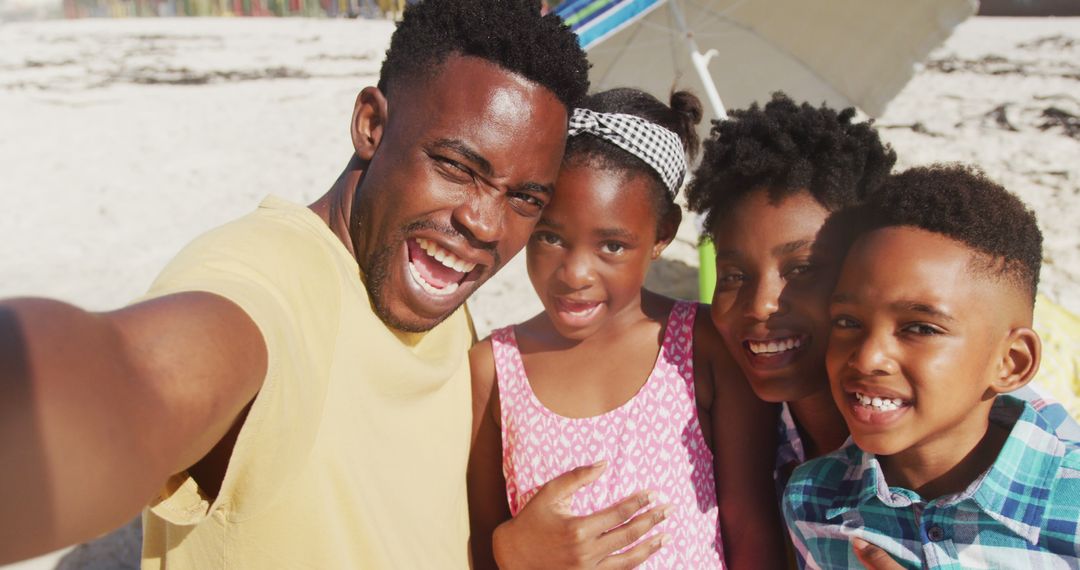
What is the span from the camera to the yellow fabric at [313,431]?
3.61 feet

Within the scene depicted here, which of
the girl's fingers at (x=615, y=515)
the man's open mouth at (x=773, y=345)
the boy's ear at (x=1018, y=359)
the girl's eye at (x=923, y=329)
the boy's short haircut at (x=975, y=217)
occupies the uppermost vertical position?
the boy's short haircut at (x=975, y=217)

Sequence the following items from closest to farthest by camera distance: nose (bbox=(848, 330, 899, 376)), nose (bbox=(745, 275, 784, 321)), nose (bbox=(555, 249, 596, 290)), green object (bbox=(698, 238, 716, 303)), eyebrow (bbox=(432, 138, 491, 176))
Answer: eyebrow (bbox=(432, 138, 491, 176)), nose (bbox=(848, 330, 899, 376)), nose (bbox=(745, 275, 784, 321)), nose (bbox=(555, 249, 596, 290)), green object (bbox=(698, 238, 716, 303))

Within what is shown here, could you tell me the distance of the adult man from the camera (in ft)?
2.52

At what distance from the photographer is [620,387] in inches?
86.4

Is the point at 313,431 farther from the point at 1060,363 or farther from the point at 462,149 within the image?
the point at 1060,363

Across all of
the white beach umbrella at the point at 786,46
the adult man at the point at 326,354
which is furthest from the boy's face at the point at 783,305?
the white beach umbrella at the point at 786,46

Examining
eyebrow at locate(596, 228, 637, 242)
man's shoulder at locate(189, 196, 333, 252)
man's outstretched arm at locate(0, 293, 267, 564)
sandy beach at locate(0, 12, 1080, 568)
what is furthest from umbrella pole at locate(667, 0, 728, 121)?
man's outstretched arm at locate(0, 293, 267, 564)

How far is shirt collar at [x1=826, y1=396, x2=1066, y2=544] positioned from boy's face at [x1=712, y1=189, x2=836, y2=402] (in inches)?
10.7

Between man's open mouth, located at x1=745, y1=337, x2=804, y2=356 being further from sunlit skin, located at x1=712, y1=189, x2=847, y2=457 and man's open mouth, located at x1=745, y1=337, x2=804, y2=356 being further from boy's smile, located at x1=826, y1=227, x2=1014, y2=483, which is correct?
boy's smile, located at x1=826, y1=227, x2=1014, y2=483

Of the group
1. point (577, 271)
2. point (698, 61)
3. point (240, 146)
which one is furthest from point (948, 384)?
point (240, 146)

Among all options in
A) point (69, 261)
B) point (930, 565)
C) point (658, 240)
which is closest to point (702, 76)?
point (658, 240)

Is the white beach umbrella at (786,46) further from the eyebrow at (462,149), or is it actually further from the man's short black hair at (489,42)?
the eyebrow at (462,149)

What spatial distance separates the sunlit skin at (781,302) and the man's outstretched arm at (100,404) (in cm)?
137

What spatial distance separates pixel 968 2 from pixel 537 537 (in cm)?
381
